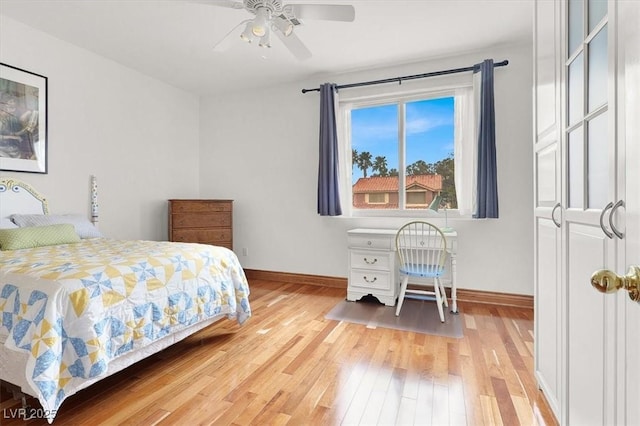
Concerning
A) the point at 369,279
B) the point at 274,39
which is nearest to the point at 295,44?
the point at 274,39

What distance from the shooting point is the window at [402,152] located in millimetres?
3467

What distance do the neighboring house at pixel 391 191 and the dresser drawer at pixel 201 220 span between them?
1634 mm

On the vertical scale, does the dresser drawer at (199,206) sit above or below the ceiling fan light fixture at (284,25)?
below

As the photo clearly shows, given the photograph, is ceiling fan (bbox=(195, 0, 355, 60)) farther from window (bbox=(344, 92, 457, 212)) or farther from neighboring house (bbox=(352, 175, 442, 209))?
neighboring house (bbox=(352, 175, 442, 209))

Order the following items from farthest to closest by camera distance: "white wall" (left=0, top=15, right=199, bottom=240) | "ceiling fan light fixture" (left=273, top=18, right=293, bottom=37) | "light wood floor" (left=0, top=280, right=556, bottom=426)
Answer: "white wall" (left=0, top=15, right=199, bottom=240)
"ceiling fan light fixture" (left=273, top=18, right=293, bottom=37)
"light wood floor" (left=0, top=280, right=556, bottom=426)

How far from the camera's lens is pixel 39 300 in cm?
144

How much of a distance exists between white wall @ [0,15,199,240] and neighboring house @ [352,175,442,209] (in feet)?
8.00

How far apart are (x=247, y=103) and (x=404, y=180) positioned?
2328 millimetres

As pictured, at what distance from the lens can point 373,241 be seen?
3225 mm

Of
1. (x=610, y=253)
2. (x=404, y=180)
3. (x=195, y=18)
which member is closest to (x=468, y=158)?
(x=404, y=180)

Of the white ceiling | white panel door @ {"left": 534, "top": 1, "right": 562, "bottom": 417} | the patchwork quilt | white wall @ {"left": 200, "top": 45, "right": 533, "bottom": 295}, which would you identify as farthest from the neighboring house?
the patchwork quilt

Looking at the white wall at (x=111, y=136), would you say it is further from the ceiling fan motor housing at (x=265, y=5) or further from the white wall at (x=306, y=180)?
the ceiling fan motor housing at (x=265, y=5)

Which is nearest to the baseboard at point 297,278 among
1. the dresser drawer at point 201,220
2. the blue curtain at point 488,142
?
the dresser drawer at point 201,220

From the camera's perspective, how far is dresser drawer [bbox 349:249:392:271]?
3.16 m
